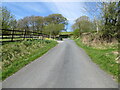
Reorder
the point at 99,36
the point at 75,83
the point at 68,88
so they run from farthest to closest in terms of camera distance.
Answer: the point at 99,36 < the point at 75,83 < the point at 68,88

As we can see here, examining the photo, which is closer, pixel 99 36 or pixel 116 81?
pixel 116 81

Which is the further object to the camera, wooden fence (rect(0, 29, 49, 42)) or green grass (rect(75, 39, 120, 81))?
wooden fence (rect(0, 29, 49, 42))

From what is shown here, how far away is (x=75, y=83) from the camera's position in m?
3.67

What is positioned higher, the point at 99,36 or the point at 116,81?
the point at 99,36

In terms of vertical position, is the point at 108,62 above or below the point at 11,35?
below

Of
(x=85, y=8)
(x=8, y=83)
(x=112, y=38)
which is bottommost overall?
(x=8, y=83)

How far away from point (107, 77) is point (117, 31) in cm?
595

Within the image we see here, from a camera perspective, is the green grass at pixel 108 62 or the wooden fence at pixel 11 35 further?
the wooden fence at pixel 11 35

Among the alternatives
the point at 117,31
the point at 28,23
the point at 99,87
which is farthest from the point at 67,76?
the point at 28,23

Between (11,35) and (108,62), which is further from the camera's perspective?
(11,35)

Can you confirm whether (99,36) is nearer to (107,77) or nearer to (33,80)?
(107,77)

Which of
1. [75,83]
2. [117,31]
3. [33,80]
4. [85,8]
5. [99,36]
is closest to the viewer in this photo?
[75,83]

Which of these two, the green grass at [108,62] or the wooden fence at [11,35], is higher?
the wooden fence at [11,35]

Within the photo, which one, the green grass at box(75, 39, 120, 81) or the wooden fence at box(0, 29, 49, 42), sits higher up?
the wooden fence at box(0, 29, 49, 42)
